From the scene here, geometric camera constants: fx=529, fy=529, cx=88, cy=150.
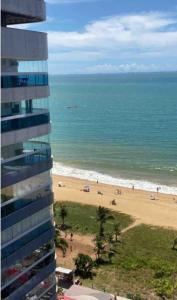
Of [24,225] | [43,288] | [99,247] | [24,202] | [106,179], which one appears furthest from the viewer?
[106,179]

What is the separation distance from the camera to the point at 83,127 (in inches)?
6836

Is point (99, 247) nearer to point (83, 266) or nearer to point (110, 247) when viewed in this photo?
point (110, 247)

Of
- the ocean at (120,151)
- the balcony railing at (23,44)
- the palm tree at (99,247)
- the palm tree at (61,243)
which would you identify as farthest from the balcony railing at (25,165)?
the ocean at (120,151)

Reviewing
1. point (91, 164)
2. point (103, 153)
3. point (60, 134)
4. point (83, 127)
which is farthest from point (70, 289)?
point (83, 127)

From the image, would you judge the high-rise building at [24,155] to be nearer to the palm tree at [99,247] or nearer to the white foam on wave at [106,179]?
the palm tree at [99,247]

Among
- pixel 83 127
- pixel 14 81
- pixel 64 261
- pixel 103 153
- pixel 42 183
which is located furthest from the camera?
pixel 83 127

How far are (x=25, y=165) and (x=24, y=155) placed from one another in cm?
57

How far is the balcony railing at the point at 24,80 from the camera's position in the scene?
26.9 meters

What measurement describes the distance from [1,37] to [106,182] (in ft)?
250

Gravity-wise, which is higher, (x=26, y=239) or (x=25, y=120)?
(x=25, y=120)

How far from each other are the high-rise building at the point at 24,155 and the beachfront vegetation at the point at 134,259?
18.0 metres

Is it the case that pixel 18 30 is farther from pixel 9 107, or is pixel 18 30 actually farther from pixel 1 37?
pixel 9 107

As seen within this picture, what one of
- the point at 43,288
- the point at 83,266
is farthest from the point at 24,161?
the point at 83,266

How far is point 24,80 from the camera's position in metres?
28.3
